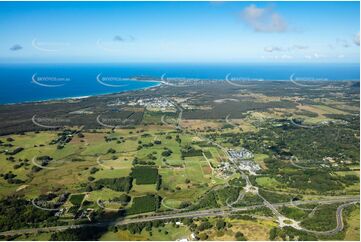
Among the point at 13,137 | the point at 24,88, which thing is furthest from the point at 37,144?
the point at 24,88

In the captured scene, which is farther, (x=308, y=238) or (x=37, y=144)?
(x=37, y=144)

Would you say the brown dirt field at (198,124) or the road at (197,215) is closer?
the road at (197,215)

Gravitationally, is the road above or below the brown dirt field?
below

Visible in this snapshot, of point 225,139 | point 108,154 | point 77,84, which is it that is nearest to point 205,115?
point 225,139

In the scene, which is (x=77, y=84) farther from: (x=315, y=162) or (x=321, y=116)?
(x=315, y=162)

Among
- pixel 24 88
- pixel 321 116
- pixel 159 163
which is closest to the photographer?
pixel 159 163

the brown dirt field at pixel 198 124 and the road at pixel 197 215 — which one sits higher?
the brown dirt field at pixel 198 124

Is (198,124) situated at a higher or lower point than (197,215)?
higher

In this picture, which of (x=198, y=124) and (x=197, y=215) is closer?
(x=197, y=215)

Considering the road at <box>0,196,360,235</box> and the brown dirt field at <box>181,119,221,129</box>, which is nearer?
the road at <box>0,196,360,235</box>

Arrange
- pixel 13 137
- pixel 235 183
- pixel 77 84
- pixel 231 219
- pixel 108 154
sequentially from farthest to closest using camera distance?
pixel 77 84, pixel 13 137, pixel 108 154, pixel 235 183, pixel 231 219
